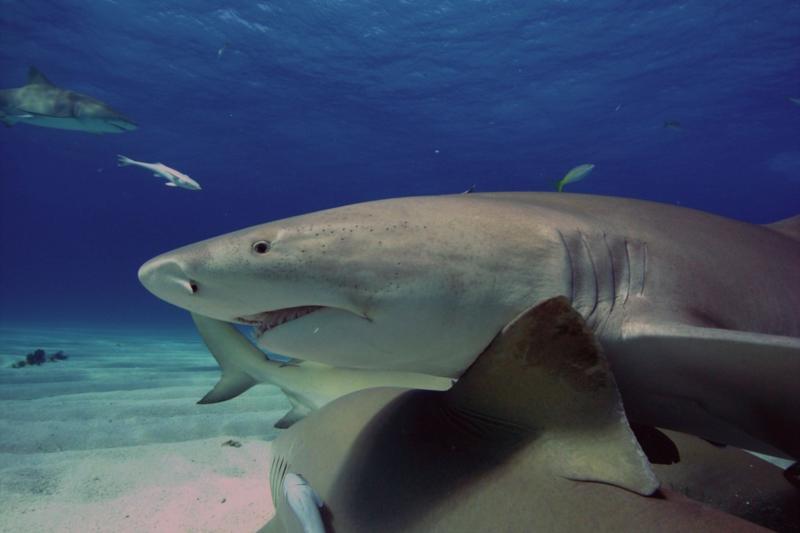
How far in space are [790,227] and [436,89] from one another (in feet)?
83.9

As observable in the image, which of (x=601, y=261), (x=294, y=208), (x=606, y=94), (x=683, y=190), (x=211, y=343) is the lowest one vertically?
(x=294, y=208)

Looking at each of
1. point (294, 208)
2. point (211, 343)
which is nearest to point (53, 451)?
point (211, 343)

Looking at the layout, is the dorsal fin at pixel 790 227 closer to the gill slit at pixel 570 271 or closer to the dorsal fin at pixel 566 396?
the gill slit at pixel 570 271

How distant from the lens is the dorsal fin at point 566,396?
1.38 meters

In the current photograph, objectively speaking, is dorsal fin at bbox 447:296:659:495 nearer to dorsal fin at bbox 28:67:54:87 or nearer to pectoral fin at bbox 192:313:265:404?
pectoral fin at bbox 192:313:265:404

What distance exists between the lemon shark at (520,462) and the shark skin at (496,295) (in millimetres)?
217

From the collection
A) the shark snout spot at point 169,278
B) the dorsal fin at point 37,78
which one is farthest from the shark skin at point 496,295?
the dorsal fin at point 37,78

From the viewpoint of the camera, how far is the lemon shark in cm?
134

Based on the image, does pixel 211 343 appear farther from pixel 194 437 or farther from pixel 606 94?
pixel 606 94

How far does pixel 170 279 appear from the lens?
1514 mm

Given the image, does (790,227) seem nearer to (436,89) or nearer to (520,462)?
(520,462)

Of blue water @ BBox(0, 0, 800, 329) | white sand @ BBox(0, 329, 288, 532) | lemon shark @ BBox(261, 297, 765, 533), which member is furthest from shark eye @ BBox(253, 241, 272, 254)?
blue water @ BBox(0, 0, 800, 329)

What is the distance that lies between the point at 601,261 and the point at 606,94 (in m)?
27.0

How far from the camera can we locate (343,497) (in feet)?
5.84
